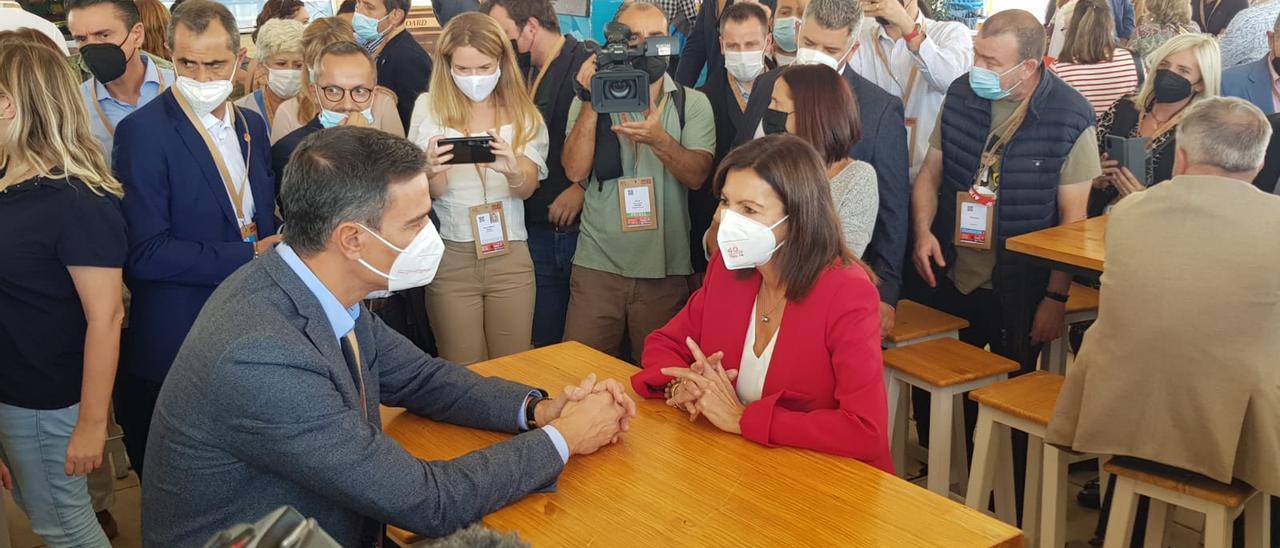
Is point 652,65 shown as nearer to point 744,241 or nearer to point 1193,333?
point 744,241

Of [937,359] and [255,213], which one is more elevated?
[255,213]

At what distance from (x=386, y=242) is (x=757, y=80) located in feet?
Answer: 6.92

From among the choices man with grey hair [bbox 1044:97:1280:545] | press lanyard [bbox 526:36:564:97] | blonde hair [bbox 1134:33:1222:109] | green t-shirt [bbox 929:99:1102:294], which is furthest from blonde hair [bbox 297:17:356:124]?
blonde hair [bbox 1134:33:1222:109]

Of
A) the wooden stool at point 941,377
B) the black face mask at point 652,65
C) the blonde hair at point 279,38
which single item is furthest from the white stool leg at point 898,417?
the blonde hair at point 279,38

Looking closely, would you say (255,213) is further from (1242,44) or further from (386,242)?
(1242,44)

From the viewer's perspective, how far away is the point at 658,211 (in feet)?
12.1

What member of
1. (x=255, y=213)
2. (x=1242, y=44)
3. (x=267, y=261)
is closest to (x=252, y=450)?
(x=267, y=261)

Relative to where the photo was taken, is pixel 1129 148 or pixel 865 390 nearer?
pixel 865 390

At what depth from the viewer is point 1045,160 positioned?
3.42 m

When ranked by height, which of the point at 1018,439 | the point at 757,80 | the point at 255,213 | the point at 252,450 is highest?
the point at 757,80

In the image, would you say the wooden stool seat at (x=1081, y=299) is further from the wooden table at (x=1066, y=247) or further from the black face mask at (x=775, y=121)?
the black face mask at (x=775, y=121)

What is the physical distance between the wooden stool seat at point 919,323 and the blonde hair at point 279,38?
2637 millimetres

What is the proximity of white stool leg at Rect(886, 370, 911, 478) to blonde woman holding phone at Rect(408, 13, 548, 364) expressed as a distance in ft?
4.28

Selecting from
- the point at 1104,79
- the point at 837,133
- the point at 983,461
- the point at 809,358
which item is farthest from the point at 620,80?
the point at 1104,79
